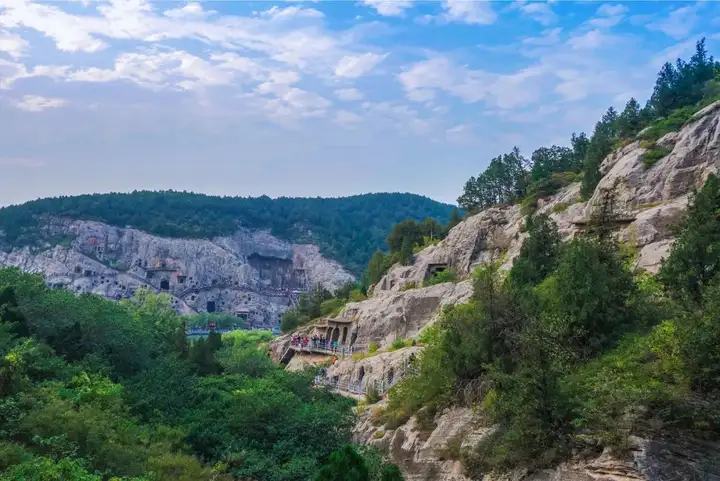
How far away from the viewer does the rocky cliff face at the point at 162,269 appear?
127625 mm

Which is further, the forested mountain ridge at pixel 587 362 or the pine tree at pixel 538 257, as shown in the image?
the pine tree at pixel 538 257

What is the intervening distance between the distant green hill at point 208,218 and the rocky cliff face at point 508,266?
334ft

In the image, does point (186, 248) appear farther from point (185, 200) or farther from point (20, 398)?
point (20, 398)

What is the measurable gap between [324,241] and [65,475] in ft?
517

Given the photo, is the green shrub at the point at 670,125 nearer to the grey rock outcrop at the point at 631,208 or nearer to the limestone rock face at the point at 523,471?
the grey rock outcrop at the point at 631,208

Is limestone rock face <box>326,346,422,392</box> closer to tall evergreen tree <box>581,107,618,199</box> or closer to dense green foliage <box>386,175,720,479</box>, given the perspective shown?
dense green foliage <box>386,175,720,479</box>

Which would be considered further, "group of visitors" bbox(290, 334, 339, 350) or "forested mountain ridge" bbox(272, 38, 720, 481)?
"group of visitors" bbox(290, 334, 339, 350)

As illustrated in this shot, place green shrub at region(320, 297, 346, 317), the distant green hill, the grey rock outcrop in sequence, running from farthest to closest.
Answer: the distant green hill < green shrub at region(320, 297, 346, 317) < the grey rock outcrop

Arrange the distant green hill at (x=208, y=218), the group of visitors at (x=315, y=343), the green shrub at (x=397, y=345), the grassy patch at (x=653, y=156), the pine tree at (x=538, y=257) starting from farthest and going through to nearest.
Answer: the distant green hill at (x=208, y=218), the group of visitors at (x=315, y=343), the green shrub at (x=397, y=345), the grassy patch at (x=653, y=156), the pine tree at (x=538, y=257)

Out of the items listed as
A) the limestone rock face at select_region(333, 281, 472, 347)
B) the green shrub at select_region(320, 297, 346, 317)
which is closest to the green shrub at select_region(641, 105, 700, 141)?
the limestone rock face at select_region(333, 281, 472, 347)

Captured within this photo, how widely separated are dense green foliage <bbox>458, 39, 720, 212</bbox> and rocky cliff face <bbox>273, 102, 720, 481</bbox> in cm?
200

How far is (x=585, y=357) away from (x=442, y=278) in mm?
27680

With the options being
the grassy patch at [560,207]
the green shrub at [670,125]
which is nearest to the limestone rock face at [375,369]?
the grassy patch at [560,207]

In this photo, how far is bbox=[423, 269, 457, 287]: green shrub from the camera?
45112 millimetres
